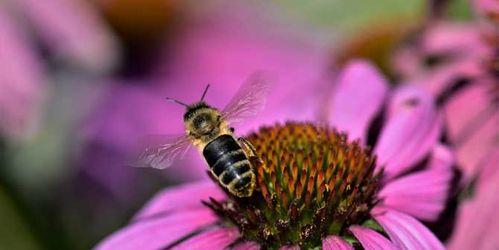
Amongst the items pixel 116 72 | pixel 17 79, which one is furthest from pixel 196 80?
pixel 17 79

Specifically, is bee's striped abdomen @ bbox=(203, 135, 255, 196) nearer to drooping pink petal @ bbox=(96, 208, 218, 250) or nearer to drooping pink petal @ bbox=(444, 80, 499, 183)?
drooping pink petal @ bbox=(96, 208, 218, 250)

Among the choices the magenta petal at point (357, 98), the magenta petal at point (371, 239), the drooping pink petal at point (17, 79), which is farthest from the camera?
the drooping pink petal at point (17, 79)

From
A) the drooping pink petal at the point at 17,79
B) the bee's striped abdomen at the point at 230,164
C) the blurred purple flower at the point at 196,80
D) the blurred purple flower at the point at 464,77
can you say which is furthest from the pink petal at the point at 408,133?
the drooping pink petal at the point at 17,79

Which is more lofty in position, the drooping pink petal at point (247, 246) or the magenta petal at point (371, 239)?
the drooping pink petal at point (247, 246)

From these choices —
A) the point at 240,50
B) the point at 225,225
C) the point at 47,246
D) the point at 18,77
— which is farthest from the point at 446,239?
the point at 240,50

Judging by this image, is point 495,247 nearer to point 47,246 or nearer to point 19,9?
point 47,246

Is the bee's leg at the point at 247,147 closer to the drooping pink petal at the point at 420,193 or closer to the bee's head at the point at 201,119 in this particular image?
the bee's head at the point at 201,119
